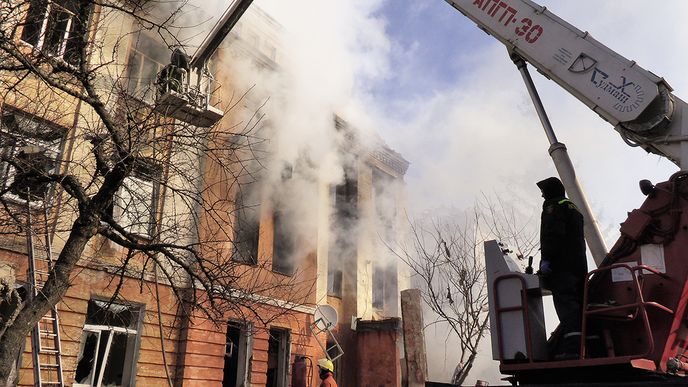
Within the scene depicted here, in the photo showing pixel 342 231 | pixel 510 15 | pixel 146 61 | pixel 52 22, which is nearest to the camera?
pixel 510 15

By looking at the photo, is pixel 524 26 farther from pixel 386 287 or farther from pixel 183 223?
pixel 386 287

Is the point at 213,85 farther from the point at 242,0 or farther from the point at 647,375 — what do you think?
the point at 647,375

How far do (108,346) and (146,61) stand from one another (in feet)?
21.2

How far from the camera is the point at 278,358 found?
13.9m

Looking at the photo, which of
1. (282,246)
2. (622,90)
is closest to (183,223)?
(282,246)

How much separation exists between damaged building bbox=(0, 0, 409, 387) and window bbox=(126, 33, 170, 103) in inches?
1.9

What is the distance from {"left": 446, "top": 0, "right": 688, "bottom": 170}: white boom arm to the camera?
5.09m

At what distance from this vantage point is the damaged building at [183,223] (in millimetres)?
6586

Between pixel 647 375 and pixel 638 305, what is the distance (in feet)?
1.66

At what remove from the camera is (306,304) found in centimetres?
1446

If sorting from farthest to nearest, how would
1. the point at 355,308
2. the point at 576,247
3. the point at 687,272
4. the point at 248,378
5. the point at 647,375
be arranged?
the point at 355,308
the point at 248,378
the point at 576,247
the point at 687,272
the point at 647,375

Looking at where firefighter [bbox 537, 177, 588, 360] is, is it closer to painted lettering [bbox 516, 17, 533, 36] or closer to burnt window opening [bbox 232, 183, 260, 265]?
painted lettering [bbox 516, 17, 533, 36]

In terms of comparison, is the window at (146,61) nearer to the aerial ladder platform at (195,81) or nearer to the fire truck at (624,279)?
the aerial ladder platform at (195,81)

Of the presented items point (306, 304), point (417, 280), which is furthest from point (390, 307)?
point (306, 304)
